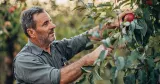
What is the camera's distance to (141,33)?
2258 millimetres

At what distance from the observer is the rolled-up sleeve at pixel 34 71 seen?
2953mm

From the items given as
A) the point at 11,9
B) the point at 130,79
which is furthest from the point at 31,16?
the point at 11,9

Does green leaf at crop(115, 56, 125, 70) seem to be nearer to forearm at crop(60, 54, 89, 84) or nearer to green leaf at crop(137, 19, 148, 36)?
green leaf at crop(137, 19, 148, 36)

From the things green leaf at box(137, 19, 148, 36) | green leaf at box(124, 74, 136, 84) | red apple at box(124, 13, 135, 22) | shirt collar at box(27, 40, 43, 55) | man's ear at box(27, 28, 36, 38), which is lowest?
shirt collar at box(27, 40, 43, 55)

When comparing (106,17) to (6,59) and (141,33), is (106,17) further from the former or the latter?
(6,59)

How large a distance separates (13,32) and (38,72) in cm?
485

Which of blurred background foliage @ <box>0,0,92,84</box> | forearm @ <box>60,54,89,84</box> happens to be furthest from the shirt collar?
blurred background foliage @ <box>0,0,92,84</box>

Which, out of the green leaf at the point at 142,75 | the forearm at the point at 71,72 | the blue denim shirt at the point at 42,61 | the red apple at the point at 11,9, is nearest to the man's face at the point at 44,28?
Answer: the blue denim shirt at the point at 42,61

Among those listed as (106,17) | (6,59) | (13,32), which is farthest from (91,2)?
(6,59)

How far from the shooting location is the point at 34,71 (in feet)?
10.0

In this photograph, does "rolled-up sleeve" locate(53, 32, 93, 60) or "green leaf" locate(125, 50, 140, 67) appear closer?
"green leaf" locate(125, 50, 140, 67)

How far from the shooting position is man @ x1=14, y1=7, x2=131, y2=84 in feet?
9.61

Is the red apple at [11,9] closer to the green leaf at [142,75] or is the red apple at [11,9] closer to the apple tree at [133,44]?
the apple tree at [133,44]

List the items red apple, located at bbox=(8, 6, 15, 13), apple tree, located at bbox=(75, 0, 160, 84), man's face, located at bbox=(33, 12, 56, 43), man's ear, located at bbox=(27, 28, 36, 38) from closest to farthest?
apple tree, located at bbox=(75, 0, 160, 84)
man's face, located at bbox=(33, 12, 56, 43)
man's ear, located at bbox=(27, 28, 36, 38)
red apple, located at bbox=(8, 6, 15, 13)
